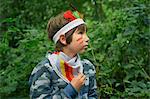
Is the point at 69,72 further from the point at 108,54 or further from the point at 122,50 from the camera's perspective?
the point at 108,54

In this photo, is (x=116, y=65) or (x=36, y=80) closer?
(x=36, y=80)

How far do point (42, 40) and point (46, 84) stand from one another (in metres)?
2.95

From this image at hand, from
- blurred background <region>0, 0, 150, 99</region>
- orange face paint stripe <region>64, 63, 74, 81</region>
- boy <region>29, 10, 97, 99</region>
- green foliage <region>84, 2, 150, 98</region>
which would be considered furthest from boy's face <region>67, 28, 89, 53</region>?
green foliage <region>84, 2, 150, 98</region>

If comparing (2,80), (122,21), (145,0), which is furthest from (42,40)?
(145,0)

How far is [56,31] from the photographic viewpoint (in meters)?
2.53

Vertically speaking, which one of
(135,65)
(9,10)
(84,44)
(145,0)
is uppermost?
(9,10)

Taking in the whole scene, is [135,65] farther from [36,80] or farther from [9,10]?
[9,10]

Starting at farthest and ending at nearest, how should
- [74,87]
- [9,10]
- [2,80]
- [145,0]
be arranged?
[9,10]
[2,80]
[145,0]
[74,87]

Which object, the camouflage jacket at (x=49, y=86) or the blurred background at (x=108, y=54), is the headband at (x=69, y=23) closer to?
the camouflage jacket at (x=49, y=86)

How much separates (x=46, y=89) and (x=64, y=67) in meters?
0.17

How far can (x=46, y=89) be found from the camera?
2410mm

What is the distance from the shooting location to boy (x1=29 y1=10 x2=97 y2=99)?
2.41 metres

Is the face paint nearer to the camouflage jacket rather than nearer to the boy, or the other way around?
the boy

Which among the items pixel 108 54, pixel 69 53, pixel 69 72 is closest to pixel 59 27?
pixel 69 53
